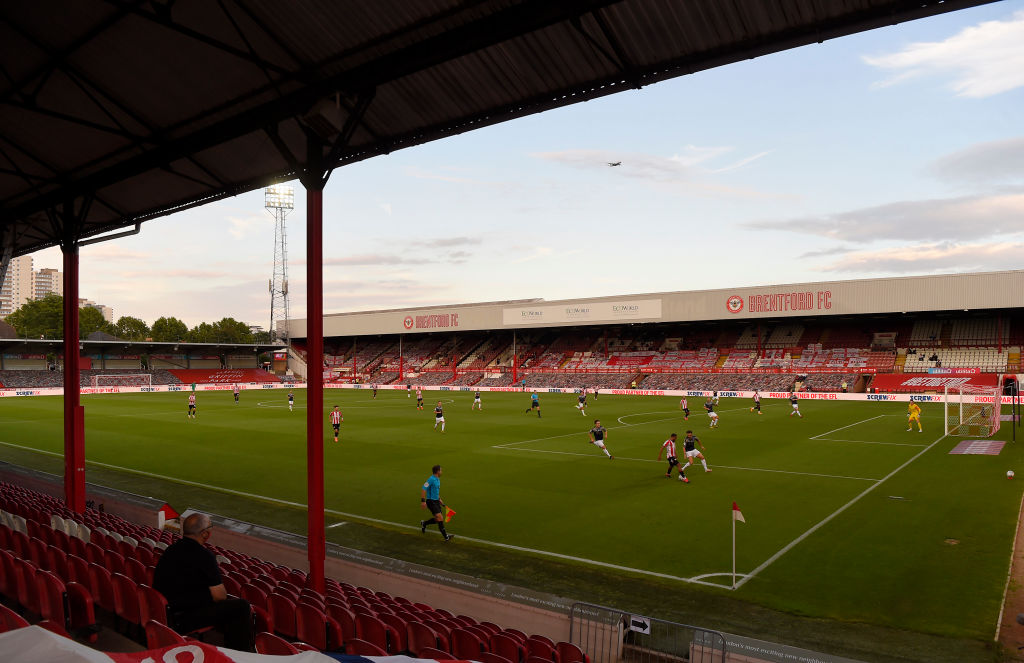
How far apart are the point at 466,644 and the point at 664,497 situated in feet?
42.0

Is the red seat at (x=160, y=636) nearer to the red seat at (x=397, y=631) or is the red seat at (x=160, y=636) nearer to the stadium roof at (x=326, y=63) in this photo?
the red seat at (x=397, y=631)

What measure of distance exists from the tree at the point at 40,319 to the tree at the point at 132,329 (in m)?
21.3

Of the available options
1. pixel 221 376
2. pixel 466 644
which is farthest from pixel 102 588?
pixel 221 376

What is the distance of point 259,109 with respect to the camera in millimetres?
11102

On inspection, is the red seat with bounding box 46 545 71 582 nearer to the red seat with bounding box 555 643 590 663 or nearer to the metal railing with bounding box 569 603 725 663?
the red seat with bounding box 555 643 590 663

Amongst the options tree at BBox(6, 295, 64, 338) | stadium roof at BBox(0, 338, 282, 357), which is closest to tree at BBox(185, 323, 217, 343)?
tree at BBox(6, 295, 64, 338)

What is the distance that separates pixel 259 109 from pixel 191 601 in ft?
25.9

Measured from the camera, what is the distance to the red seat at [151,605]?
21.2ft

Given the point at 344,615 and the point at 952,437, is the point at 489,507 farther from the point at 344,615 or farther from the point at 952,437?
the point at 952,437

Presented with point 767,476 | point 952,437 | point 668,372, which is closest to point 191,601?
point 767,476

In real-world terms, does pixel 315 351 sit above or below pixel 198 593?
above

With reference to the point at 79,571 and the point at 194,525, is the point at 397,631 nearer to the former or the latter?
the point at 194,525

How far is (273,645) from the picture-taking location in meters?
5.63

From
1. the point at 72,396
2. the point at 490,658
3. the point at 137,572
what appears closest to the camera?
the point at 490,658
